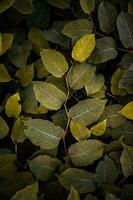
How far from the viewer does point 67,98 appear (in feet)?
2.88

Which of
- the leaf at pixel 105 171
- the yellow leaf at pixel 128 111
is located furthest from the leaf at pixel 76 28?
the leaf at pixel 105 171

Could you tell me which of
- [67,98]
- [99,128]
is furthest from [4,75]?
[99,128]

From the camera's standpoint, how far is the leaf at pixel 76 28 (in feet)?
2.85

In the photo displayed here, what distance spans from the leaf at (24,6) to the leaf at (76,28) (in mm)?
99

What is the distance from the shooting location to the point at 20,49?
913mm

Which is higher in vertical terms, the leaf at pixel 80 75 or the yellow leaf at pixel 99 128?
the leaf at pixel 80 75

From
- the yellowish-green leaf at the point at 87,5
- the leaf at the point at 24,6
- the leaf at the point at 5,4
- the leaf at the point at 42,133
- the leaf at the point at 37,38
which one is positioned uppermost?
the leaf at the point at 5,4

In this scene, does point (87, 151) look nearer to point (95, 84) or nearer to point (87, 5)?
point (95, 84)

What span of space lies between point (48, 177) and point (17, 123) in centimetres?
16

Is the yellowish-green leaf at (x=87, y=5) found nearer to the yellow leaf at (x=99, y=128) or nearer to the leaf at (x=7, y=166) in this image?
the yellow leaf at (x=99, y=128)

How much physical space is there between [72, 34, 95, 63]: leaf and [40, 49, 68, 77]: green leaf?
0.11 feet

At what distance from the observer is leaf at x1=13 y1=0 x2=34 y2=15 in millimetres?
862

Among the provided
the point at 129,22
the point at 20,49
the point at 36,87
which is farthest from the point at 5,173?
the point at 129,22

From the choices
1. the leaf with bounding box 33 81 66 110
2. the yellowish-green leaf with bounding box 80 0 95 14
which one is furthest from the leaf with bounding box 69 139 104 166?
the yellowish-green leaf with bounding box 80 0 95 14
